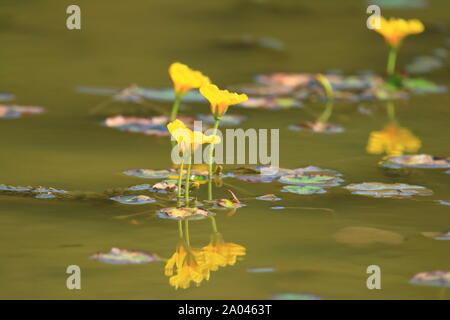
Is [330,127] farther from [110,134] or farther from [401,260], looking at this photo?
[401,260]

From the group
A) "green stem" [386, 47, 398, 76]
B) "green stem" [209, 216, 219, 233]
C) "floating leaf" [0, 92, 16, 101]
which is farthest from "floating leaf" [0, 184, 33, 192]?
"green stem" [386, 47, 398, 76]

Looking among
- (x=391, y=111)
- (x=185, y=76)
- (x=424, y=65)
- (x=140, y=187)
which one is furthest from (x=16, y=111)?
(x=424, y=65)

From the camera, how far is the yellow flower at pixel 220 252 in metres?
1.61

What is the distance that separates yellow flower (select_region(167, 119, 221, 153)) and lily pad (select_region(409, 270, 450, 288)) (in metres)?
0.50

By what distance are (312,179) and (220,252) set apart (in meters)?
0.57

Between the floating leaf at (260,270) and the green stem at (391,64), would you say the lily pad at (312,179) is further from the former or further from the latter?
the green stem at (391,64)

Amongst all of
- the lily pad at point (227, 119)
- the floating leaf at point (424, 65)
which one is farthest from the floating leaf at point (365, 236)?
the floating leaf at point (424, 65)

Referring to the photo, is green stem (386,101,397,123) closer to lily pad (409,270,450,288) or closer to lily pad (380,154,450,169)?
lily pad (380,154,450,169)

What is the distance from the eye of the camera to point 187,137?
1.83m

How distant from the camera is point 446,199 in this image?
204cm

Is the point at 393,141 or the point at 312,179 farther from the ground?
the point at 393,141

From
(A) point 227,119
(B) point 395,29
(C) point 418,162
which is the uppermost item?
(B) point 395,29

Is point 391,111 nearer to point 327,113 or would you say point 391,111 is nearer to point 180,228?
point 327,113

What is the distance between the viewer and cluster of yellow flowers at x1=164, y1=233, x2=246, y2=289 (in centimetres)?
153
